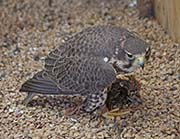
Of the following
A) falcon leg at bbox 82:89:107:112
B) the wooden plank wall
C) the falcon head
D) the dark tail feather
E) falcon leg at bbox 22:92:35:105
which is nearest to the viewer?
the falcon head

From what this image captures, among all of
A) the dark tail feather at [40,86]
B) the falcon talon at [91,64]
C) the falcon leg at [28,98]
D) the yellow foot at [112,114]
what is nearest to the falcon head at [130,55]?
the falcon talon at [91,64]

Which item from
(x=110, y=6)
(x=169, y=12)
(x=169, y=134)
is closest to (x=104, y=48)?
(x=169, y=134)

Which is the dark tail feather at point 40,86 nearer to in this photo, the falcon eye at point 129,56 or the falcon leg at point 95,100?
the falcon leg at point 95,100

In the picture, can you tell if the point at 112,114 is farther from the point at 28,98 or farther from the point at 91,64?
the point at 28,98

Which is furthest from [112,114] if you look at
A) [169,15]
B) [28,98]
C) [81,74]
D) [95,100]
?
[169,15]

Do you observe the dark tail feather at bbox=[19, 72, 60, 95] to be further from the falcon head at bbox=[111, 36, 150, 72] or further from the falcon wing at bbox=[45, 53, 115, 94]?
the falcon head at bbox=[111, 36, 150, 72]

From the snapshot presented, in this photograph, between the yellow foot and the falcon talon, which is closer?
the falcon talon

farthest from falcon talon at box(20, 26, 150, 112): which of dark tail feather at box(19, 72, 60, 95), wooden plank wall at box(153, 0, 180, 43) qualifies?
wooden plank wall at box(153, 0, 180, 43)

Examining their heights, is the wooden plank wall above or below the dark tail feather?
above
